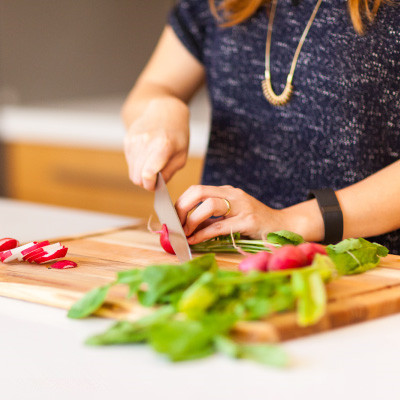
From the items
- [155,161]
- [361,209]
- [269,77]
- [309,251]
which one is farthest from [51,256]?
[269,77]

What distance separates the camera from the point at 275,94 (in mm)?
1312

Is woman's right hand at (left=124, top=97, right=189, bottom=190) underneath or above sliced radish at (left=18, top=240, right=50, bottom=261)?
above

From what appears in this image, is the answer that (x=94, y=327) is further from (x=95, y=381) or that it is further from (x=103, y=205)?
(x=103, y=205)

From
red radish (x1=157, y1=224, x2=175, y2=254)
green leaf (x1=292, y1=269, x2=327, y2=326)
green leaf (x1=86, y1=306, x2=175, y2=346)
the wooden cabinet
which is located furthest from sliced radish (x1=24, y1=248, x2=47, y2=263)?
the wooden cabinet

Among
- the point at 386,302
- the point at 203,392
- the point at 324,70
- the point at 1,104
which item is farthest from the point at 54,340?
the point at 1,104

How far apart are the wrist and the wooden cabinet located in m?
1.45

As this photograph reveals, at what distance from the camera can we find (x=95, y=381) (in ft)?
1.88

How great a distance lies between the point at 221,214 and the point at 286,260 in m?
0.27

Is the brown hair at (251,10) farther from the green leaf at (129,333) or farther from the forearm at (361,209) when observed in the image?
the green leaf at (129,333)

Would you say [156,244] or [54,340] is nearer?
[54,340]

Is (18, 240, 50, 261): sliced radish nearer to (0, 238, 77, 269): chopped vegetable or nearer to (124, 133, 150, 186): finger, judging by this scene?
(0, 238, 77, 269): chopped vegetable

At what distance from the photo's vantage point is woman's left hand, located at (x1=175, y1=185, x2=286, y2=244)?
0.98 m

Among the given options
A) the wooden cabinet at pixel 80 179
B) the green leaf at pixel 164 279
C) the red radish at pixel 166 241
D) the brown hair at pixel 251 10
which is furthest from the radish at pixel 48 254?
the wooden cabinet at pixel 80 179

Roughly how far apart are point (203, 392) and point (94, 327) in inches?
7.7
